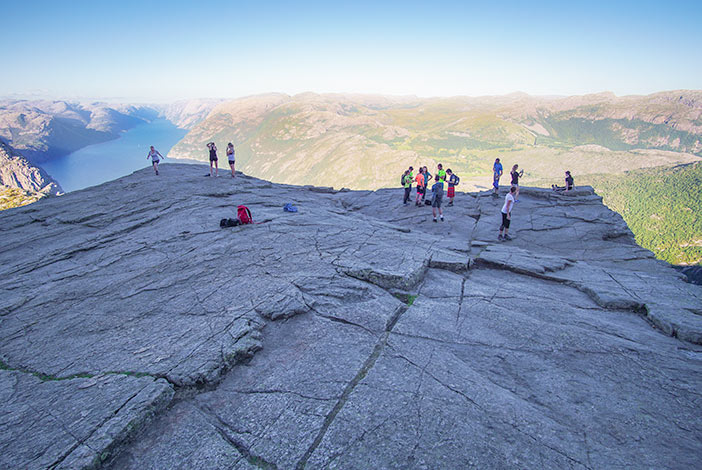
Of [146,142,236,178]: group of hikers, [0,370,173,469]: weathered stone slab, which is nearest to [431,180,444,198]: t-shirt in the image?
[146,142,236,178]: group of hikers

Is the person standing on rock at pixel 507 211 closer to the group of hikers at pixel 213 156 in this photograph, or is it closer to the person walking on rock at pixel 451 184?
the person walking on rock at pixel 451 184

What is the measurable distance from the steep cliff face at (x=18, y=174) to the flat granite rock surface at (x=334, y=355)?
20594 cm

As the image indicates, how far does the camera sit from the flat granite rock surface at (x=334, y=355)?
577 cm

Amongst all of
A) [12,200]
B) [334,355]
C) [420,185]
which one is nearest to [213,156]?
[420,185]

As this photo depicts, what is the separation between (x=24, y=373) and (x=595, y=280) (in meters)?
19.7

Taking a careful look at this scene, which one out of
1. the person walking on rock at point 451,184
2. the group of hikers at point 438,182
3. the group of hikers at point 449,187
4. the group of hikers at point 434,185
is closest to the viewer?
the group of hikers at point 449,187

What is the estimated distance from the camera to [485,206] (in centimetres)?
2747

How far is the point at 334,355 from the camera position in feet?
26.4

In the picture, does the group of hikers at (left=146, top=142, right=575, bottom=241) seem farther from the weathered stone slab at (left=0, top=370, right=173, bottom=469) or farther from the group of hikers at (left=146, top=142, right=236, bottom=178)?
the weathered stone slab at (left=0, top=370, right=173, bottom=469)

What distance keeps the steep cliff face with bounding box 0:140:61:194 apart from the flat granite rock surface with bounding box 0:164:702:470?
8108 inches

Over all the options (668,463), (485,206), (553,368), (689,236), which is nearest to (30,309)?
(553,368)

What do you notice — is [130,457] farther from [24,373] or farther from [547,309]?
[547,309]

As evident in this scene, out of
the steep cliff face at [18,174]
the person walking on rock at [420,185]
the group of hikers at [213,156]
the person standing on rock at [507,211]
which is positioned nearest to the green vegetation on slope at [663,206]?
the person walking on rock at [420,185]

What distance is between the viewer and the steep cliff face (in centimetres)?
16162
